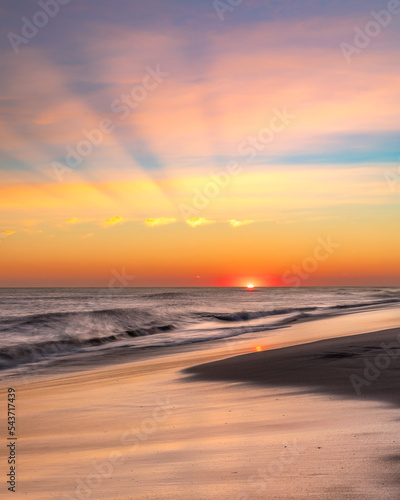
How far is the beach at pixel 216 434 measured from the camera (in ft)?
15.5

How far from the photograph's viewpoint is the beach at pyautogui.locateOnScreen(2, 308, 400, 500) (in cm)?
472

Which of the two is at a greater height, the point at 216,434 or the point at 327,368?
the point at 327,368

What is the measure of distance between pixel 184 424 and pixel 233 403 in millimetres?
1564

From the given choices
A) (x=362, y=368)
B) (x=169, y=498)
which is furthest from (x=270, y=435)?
(x=362, y=368)

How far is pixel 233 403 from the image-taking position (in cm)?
845

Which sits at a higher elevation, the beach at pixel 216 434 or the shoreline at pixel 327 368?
the shoreline at pixel 327 368

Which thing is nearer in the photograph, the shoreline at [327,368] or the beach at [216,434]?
the beach at [216,434]

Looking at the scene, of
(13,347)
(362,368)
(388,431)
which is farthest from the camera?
(13,347)

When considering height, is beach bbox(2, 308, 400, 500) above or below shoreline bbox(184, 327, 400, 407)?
below

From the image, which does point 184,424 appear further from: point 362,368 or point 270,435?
point 362,368

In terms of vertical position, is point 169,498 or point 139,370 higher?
point 139,370

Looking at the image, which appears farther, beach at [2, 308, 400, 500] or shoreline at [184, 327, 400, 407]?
shoreline at [184, 327, 400, 407]

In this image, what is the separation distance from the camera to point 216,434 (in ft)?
21.1

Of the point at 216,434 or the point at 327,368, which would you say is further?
the point at 327,368
